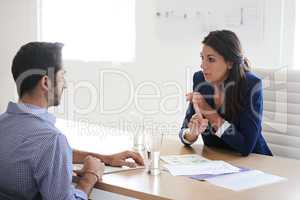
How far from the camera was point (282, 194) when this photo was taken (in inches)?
63.1

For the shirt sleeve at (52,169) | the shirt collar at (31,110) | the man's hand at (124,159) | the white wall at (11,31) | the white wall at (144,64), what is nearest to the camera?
the shirt sleeve at (52,169)

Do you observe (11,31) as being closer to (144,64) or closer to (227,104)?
(144,64)

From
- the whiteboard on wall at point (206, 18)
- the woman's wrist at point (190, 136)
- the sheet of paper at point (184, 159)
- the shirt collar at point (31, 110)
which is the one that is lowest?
the sheet of paper at point (184, 159)

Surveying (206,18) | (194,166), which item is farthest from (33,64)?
(206,18)

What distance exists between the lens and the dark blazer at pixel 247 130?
217 centimetres

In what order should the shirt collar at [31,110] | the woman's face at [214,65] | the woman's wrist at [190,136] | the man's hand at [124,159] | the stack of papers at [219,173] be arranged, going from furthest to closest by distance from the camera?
1. the woman's face at [214,65]
2. the woman's wrist at [190,136]
3. the man's hand at [124,159]
4. the stack of papers at [219,173]
5. the shirt collar at [31,110]

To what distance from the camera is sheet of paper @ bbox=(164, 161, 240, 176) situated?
72.3 inches

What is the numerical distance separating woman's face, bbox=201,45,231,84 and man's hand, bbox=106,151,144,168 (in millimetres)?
676

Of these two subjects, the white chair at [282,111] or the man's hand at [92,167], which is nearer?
the man's hand at [92,167]

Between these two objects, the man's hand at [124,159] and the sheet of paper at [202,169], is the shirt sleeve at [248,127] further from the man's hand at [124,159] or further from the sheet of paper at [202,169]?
the man's hand at [124,159]

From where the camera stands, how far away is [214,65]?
240 cm

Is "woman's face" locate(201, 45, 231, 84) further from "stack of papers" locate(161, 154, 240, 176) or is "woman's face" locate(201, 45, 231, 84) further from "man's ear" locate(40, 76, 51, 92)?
"man's ear" locate(40, 76, 51, 92)

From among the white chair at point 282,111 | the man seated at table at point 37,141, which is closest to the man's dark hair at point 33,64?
the man seated at table at point 37,141

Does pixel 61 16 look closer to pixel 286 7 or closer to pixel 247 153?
pixel 286 7
